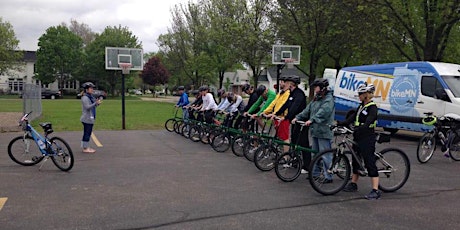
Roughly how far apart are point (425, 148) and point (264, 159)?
3886 mm

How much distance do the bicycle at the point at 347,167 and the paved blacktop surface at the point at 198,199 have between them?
18cm

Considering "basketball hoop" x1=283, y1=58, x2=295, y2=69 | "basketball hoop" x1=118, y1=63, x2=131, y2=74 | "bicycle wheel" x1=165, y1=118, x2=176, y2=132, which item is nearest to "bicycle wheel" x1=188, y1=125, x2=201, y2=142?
"bicycle wheel" x1=165, y1=118, x2=176, y2=132

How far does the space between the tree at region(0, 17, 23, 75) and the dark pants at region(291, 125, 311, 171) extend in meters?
54.9

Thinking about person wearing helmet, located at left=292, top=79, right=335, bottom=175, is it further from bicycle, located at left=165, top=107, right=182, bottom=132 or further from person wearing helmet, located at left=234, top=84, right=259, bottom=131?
bicycle, located at left=165, top=107, right=182, bottom=132

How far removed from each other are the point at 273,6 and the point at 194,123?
1647cm

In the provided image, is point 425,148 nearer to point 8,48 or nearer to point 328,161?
point 328,161

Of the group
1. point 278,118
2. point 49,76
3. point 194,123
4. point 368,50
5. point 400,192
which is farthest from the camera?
point 49,76

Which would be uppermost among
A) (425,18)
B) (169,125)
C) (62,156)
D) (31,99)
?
(425,18)

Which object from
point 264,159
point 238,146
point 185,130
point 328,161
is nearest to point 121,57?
point 185,130

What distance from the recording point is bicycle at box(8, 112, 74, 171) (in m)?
7.54

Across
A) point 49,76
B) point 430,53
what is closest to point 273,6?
point 430,53

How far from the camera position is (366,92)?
19.4 feet

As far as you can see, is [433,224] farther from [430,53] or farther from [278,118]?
[430,53]

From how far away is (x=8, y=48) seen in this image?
181 ft
